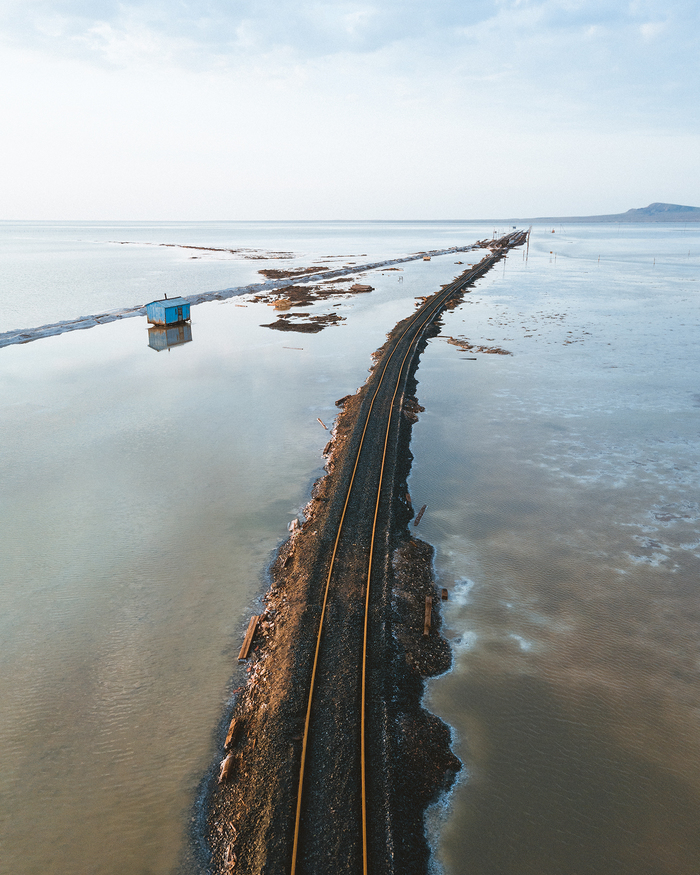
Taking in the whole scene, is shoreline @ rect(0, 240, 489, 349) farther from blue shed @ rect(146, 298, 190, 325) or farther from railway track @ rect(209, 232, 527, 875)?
railway track @ rect(209, 232, 527, 875)

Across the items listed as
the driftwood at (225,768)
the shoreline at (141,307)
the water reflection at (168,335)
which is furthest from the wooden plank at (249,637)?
the shoreline at (141,307)

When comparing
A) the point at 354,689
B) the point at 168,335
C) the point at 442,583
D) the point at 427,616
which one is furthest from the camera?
the point at 168,335

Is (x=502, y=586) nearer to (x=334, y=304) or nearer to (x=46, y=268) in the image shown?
(x=334, y=304)

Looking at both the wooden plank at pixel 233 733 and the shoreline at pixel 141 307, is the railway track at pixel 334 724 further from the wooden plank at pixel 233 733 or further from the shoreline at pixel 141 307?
the shoreline at pixel 141 307

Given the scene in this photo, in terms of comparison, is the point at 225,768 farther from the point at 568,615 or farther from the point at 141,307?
the point at 141,307

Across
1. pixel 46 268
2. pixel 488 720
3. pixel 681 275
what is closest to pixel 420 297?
pixel 681 275

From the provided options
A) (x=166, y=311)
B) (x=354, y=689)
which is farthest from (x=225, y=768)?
(x=166, y=311)
